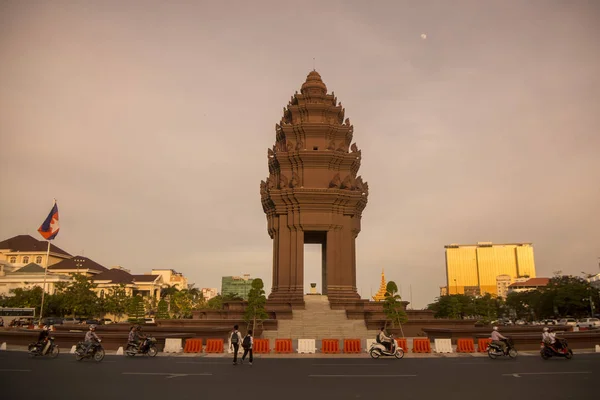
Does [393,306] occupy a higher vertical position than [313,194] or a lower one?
lower

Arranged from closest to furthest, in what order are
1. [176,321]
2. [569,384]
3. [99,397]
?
1. [99,397]
2. [569,384]
3. [176,321]

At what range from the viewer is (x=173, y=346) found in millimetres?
25625

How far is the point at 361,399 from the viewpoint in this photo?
11.9 metres

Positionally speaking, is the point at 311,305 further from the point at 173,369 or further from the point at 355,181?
the point at 173,369

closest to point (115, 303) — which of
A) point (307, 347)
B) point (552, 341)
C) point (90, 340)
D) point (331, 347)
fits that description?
point (307, 347)

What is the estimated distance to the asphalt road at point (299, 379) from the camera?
12.4m

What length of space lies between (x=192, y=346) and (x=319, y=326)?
10911 mm

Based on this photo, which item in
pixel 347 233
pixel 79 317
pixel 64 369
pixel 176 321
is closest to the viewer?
pixel 64 369

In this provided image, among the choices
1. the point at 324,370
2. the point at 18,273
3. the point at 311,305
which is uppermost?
the point at 18,273

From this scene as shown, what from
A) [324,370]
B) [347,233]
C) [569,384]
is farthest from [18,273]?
[569,384]

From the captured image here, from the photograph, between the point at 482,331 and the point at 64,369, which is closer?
the point at 64,369

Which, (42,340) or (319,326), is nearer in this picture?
(42,340)

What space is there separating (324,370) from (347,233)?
2319cm

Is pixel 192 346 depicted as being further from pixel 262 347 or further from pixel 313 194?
pixel 313 194
